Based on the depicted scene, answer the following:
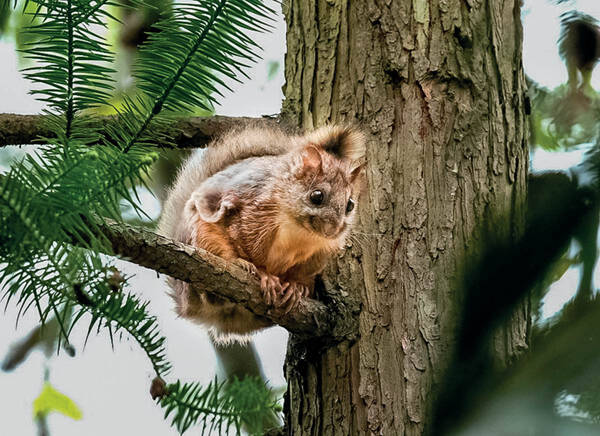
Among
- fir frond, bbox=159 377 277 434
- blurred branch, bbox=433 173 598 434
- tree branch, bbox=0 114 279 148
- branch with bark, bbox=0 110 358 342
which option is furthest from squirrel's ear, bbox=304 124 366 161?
blurred branch, bbox=433 173 598 434

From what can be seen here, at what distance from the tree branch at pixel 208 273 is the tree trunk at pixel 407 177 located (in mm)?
117

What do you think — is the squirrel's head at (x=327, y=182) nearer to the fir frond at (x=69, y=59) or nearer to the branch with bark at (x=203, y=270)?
the branch with bark at (x=203, y=270)

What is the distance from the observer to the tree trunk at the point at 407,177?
1.74m

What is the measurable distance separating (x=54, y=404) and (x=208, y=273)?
107 centimetres

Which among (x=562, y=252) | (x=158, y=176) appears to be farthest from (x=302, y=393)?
(x=562, y=252)

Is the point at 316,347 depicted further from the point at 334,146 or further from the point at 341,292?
the point at 334,146

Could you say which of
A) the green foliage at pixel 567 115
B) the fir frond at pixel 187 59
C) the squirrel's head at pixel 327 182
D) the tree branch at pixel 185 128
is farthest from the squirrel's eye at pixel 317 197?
the green foliage at pixel 567 115

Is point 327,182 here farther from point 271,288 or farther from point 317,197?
point 271,288

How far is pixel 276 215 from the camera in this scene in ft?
6.98

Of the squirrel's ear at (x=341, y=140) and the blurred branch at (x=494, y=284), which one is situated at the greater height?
the squirrel's ear at (x=341, y=140)

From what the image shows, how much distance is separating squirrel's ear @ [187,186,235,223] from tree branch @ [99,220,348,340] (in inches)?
15.2

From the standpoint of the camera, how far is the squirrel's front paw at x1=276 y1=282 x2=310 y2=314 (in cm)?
173

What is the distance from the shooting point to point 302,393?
1.88m

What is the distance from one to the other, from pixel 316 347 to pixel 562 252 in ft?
5.44
